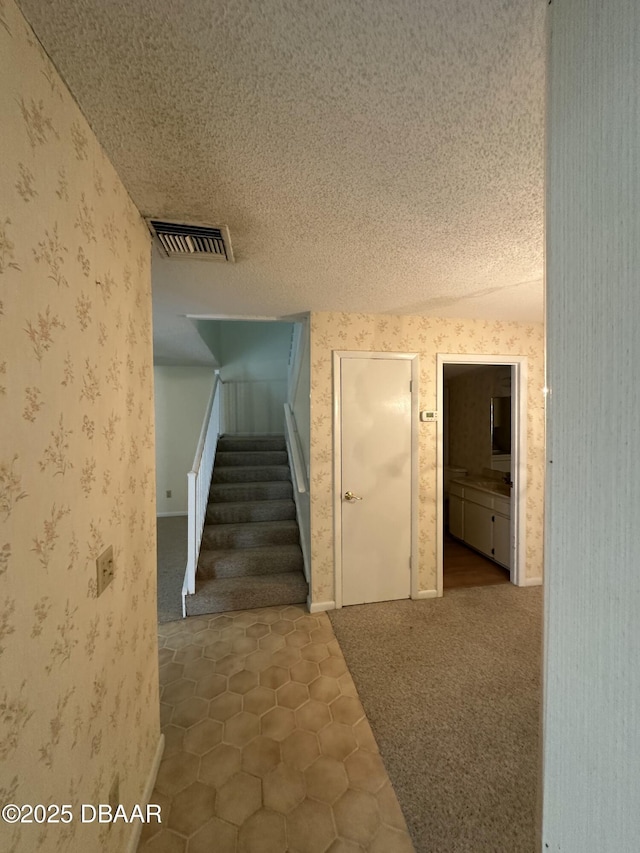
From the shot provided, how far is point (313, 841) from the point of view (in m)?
1.19

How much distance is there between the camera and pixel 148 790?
1.31 meters

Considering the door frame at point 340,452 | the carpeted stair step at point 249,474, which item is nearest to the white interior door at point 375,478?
the door frame at point 340,452

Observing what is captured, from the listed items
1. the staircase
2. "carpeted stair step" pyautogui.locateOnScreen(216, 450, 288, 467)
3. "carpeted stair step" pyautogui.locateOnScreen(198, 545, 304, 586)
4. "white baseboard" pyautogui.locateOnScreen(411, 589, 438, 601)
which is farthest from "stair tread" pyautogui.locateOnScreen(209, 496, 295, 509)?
"white baseboard" pyautogui.locateOnScreen(411, 589, 438, 601)

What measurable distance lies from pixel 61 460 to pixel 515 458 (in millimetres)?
3257

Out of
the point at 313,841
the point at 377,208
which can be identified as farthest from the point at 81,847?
the point at 377,208

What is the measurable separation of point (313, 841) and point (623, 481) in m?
1.70

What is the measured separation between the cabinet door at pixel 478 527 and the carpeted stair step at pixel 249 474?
2.17 meters

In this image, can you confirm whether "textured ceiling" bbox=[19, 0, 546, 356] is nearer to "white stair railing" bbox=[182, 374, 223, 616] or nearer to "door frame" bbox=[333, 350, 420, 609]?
"door frame" bbox=[333, 350, 420, 609]

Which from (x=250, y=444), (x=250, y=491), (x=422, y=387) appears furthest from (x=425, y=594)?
(x=250, y=444)

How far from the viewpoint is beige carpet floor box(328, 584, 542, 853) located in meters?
1.25

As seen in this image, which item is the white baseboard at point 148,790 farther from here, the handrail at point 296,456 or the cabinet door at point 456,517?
the cabinet door at point 456,517

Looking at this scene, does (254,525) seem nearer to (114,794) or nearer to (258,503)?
(258,503)

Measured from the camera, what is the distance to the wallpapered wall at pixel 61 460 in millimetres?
620

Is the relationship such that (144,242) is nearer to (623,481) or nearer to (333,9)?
(333,9)
